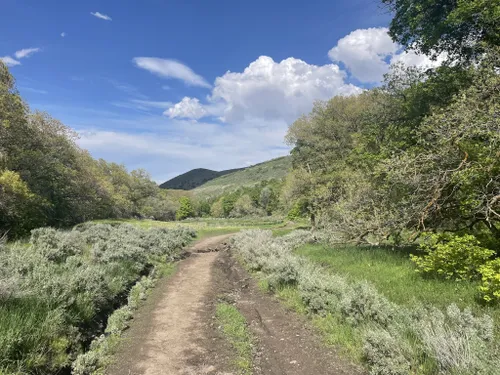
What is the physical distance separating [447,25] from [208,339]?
525 inches

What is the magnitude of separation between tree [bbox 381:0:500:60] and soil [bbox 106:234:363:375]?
→ 410 inches

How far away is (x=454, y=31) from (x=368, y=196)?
7.25 meters

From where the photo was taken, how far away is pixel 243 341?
7.59m

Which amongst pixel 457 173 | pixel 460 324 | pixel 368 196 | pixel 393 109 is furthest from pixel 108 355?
pixel 393 109

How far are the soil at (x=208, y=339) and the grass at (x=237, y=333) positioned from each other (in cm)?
15

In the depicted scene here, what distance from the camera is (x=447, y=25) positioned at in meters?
11.7

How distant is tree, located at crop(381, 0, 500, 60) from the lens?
10.4m

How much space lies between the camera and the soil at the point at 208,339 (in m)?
6.29

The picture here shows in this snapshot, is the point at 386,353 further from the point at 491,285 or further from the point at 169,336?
the point at 169,336

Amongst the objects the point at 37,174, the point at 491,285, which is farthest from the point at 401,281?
the point at 37,174

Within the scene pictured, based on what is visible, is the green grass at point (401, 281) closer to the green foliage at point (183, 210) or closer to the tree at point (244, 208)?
the tree at point (244, 208)

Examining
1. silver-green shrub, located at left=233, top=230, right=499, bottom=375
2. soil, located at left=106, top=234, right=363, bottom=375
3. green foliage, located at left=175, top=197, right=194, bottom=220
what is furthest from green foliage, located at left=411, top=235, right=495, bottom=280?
green foliage, located at left=175, top=197, right=194, bottom=220

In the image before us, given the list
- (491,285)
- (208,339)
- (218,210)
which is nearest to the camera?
(491,285)

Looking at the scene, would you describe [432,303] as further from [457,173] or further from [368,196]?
[368,196]
